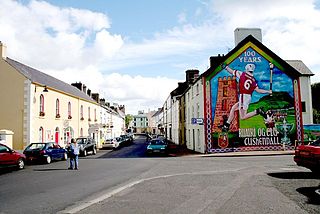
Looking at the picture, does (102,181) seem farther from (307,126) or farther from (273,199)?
(307,126)

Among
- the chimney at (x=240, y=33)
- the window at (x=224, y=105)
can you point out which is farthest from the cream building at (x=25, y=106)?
the chimney at (x=240, y=33)

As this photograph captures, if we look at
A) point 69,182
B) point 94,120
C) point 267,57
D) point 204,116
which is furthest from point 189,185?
point 94,120

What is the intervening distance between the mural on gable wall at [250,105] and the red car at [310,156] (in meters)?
15.5

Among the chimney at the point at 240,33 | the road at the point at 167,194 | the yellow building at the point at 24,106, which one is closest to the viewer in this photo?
the road at the point at 167,194

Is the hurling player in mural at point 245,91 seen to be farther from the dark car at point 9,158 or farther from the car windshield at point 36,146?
the dark car at point 9,158

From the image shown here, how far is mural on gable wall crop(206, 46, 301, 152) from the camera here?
2930 centimetres

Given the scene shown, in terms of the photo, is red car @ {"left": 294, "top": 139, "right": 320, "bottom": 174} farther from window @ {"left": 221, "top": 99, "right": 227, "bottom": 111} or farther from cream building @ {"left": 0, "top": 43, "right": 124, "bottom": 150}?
cream building @ {"left": 0, "top": 43, "right": 124, "bottom": 150}

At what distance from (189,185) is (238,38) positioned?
78.8 ft

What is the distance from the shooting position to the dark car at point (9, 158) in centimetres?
1738

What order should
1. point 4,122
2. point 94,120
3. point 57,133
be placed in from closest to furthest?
point 4,122 < point 57,133 < point 94,120

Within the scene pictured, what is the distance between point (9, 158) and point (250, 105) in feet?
65.6

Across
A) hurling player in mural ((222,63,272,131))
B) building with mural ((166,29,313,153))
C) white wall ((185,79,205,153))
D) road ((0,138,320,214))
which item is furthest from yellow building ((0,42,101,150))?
hurling player in mural ((222,63,272,131))

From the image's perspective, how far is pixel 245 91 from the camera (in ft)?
98.0

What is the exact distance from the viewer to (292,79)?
30766 mm
